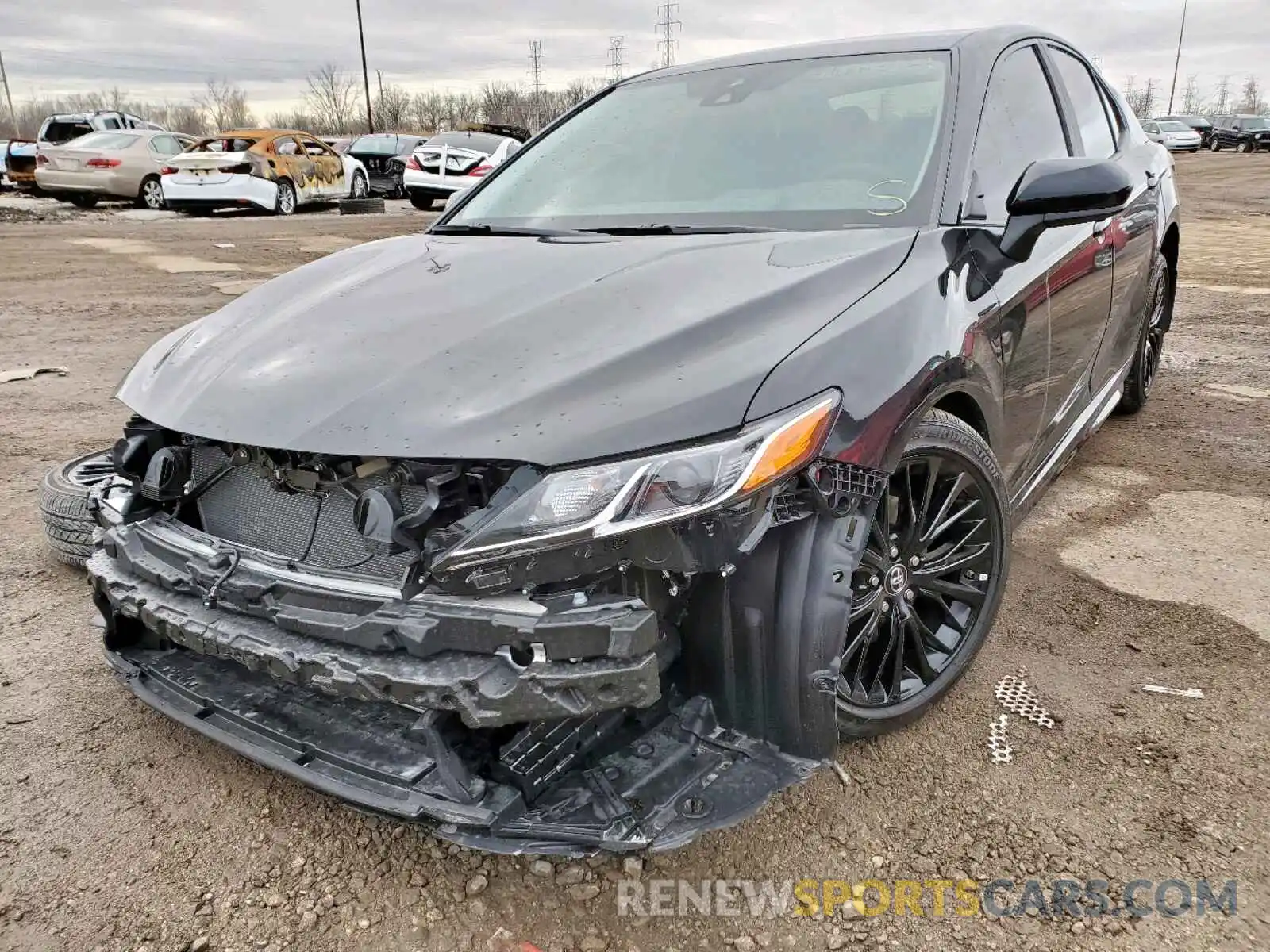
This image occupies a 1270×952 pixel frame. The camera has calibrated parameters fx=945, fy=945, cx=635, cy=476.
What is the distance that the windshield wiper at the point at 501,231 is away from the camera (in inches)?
105

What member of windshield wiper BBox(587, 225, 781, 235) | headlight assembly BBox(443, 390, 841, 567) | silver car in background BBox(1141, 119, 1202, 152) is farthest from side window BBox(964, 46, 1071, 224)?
silver car in background BBox(1141, 119, 1202, 152)

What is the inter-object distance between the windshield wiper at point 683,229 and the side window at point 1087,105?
154 cm

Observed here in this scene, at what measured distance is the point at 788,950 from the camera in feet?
5.61

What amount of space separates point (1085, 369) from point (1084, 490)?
3.08 ft

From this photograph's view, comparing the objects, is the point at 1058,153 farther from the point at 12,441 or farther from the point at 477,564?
the point at 12,441

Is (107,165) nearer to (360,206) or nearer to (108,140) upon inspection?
(108,140)

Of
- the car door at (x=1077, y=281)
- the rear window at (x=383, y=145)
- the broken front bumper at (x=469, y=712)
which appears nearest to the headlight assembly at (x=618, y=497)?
the broken front bumper at (x=469, y=712)

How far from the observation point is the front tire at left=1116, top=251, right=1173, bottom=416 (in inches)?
170

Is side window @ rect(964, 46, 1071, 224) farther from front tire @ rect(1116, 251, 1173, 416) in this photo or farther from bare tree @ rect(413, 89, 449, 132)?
bare tree @ rect(413, 89, 449, 132)

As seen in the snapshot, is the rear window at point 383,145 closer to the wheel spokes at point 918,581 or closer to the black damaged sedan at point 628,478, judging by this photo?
the black damaged sedan at point 628,478

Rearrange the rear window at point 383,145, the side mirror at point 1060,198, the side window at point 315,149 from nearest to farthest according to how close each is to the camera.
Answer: the side mirror at point 1060,198
the side window at point 315,149
the rear window at point 383,145

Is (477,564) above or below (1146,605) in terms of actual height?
above

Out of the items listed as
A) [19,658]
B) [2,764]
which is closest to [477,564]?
[2,764]

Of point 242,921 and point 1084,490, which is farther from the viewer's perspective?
point 1084,490
